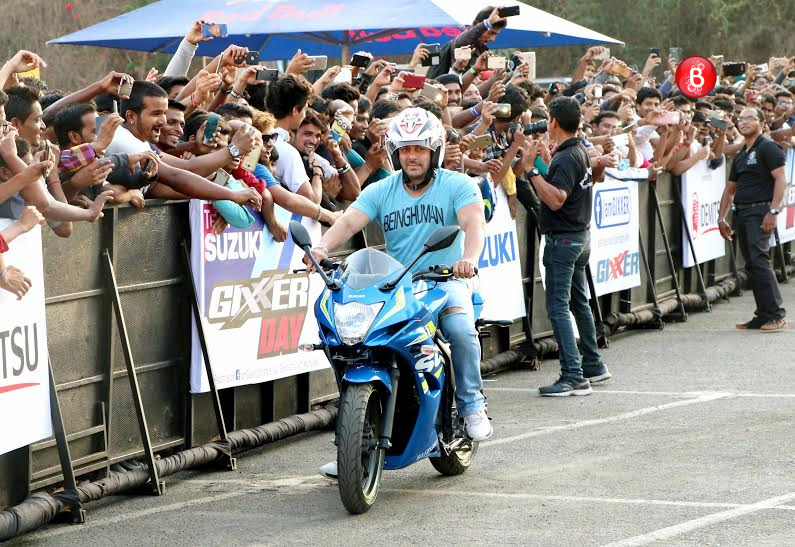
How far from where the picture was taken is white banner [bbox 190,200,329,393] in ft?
28.0

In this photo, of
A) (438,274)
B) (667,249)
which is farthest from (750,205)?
(438,274)

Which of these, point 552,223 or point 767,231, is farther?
point 767,231

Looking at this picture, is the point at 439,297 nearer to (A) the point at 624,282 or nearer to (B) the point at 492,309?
(B) the point at 492,309

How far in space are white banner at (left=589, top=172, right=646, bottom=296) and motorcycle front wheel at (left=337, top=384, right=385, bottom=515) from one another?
641 cm

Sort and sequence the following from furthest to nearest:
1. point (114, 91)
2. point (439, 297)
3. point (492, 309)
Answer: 1. point (492, 309)
2. point (114, 91)
3. point (439, 297)

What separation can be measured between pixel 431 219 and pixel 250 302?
62.7 inches

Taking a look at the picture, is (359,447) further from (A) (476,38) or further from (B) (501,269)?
(A) (476,38)

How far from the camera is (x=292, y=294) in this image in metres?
9.30

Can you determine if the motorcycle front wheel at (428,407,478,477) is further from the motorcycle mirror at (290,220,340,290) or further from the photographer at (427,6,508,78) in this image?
the photographer at (427,6,508,78)

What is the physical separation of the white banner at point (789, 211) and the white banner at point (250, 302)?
10935mm

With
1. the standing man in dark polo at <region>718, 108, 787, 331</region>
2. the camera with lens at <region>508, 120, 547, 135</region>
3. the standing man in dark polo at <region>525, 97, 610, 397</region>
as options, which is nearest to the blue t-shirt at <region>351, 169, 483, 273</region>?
the standing man in dark polo at <region>525, 97, 610, 397</region>

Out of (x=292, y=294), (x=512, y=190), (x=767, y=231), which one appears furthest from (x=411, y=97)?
(x=767, y=231)

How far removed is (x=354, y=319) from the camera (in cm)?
701

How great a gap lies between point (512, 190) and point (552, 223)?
109cm
